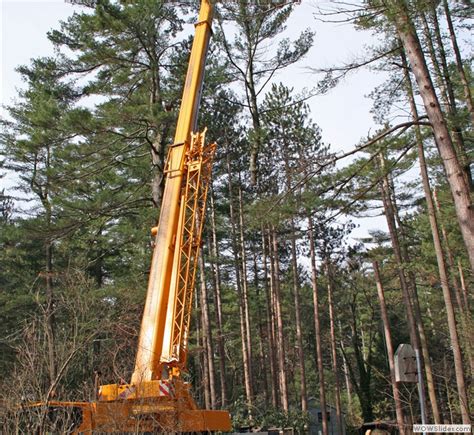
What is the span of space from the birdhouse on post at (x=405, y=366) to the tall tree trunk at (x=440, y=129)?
1.27 metres

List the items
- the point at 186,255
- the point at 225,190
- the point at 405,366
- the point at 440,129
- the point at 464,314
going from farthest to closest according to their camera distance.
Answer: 1. the point at 225,190
2. the point at 464,314
3. the point at 186,255
4. the point at 440,129
5. the point at 405,366

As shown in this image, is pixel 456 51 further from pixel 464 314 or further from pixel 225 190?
pixel 225 190

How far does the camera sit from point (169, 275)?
9.12 metres

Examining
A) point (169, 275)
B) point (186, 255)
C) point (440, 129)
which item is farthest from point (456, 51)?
point (169, 275)

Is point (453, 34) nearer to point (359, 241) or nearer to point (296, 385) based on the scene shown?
point (359, 241)

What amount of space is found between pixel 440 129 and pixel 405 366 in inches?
116

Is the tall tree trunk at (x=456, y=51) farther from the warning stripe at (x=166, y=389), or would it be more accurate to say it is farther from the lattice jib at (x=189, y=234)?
the warning stripe at (x=166, y=389)


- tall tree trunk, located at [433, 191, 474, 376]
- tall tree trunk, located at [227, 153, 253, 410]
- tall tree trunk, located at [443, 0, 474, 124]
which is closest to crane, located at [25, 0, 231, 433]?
tall tree trunk, located at [443, 0, 474, 124]

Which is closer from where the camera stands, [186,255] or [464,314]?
[186,255]

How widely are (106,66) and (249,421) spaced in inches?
440

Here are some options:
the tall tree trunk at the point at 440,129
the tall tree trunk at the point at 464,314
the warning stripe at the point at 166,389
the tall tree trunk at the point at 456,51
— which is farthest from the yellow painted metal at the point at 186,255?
the tall tree trunk at the point at 464,314

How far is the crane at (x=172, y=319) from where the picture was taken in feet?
23.6

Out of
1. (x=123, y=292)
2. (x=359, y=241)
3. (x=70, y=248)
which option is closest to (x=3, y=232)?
(x=70, y=248)

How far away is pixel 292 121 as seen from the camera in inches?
880
